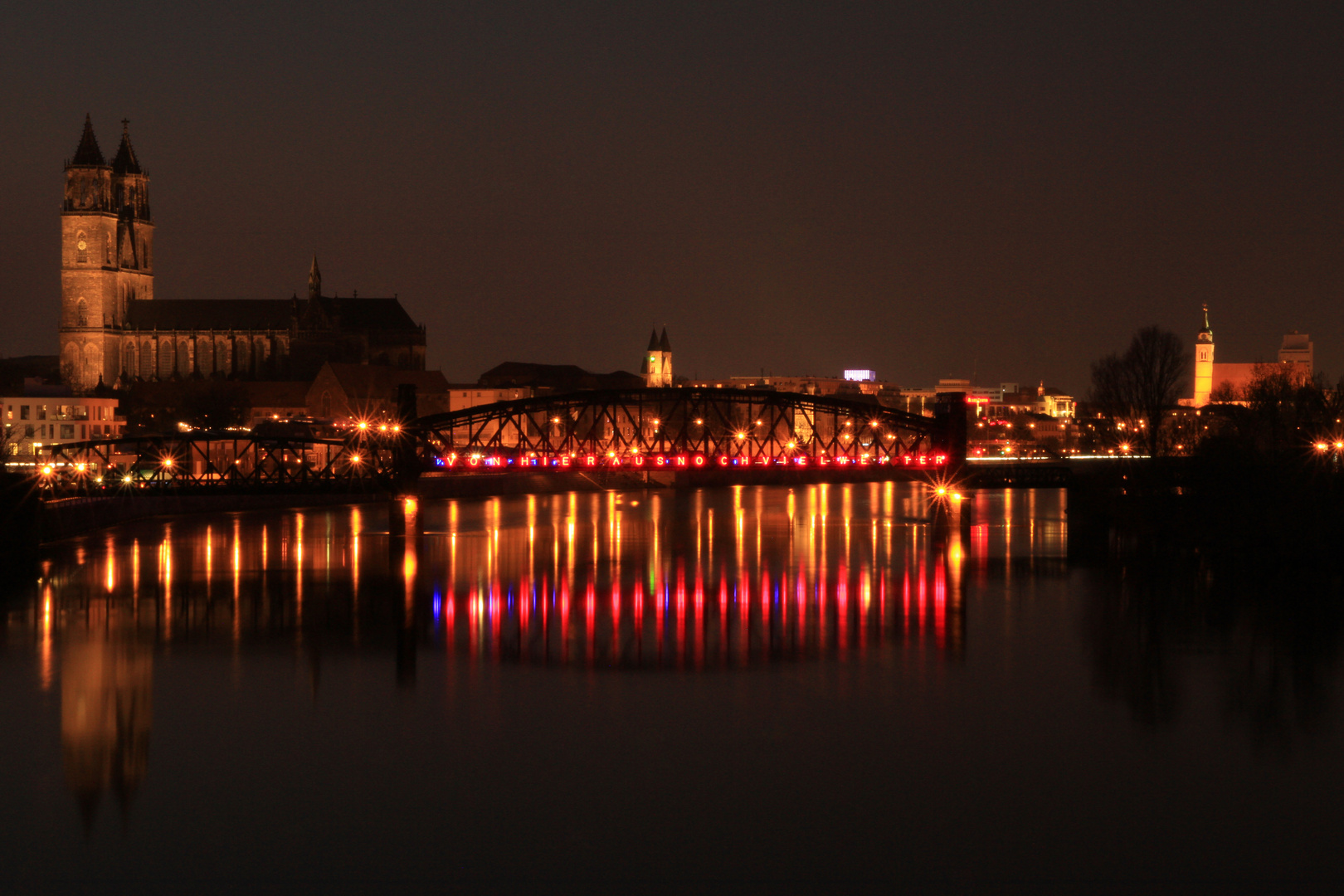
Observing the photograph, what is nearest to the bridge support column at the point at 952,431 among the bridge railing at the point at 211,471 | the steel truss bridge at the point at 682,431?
the steel truss bridge at the point at 682,431

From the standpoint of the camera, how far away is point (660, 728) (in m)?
28.2

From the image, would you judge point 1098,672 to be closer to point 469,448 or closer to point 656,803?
point 656,803

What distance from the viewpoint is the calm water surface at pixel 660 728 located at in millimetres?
21016

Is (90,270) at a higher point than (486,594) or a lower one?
higher

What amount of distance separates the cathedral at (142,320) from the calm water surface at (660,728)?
135 meters

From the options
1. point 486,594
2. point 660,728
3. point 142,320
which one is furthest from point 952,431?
point 142,320

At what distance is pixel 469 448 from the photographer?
8512 cm

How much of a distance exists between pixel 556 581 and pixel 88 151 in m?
151

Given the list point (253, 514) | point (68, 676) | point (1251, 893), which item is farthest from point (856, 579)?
point (253, 514)

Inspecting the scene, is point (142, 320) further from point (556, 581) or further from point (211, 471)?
point (556, 581)

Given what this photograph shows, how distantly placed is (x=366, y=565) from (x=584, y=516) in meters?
33.0

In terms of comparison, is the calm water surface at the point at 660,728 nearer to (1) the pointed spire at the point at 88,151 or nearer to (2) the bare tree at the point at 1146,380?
(2) the bare tree at the point at 1146,380

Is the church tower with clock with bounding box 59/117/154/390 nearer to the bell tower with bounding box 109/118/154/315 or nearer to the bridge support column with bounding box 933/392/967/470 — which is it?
the bell tower with bounding box 109/118/154/315

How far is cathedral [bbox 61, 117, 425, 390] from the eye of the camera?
591 ft
